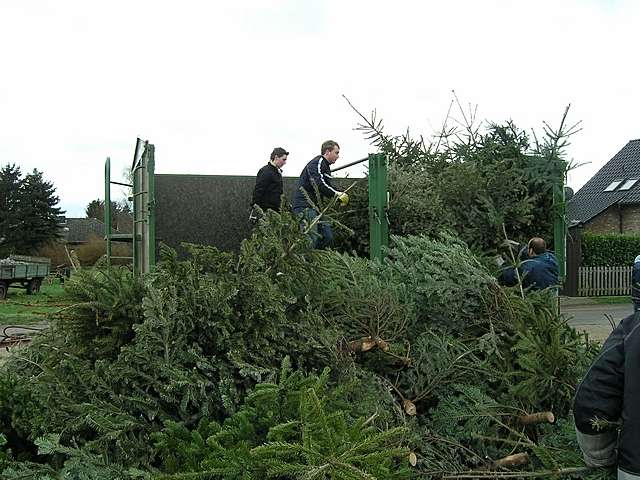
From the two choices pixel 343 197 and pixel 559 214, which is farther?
pixel 559 214

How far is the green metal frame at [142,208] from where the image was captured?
23.5 ft

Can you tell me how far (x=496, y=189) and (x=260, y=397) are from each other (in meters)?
4.70

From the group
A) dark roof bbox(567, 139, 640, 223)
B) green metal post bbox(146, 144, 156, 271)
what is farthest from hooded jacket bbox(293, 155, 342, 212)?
dark roof bbox(567, 139, 640, 223)

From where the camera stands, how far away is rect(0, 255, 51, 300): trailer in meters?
25.0

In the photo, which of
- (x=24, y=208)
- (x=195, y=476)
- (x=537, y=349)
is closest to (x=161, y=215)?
(x=537, y=349)

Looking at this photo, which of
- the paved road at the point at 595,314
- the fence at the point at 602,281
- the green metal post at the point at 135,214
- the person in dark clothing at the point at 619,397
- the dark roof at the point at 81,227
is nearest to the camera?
the person in dark clothing at the point at 619,397

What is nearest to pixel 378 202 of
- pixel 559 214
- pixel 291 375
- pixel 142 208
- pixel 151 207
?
pixel 559 214

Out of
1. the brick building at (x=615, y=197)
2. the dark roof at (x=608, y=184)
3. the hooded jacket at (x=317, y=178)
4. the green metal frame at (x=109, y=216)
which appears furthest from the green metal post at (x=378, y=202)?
the dark roof at (x=608, y=184)

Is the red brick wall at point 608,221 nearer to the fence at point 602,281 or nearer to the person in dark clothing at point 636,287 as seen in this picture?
the fence at point 602,281

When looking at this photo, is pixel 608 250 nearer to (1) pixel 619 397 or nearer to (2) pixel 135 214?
(2) pixel 135 214

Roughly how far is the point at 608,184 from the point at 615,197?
182cm

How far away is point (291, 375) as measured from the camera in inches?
134

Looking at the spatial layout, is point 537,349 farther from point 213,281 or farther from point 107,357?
point 107,357

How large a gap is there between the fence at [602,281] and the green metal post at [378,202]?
58.6 ft
